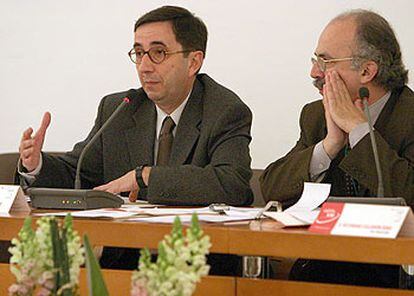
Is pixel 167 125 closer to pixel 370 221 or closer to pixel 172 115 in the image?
pixel 172 115

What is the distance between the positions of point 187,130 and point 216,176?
278mm

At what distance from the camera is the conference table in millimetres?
1626

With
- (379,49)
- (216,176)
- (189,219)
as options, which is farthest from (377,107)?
(189,219)

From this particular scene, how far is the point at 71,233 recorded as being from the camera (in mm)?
1102

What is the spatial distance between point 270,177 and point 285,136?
1.22 m

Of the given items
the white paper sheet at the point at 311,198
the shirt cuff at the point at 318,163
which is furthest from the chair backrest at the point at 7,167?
the white paper sheet at the point at 311,198

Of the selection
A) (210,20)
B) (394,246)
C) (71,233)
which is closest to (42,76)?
(210,20)

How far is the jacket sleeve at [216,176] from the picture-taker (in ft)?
8.75

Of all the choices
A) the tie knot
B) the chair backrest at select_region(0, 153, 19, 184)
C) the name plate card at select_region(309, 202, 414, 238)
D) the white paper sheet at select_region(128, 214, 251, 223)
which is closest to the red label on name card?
the name plate card at select_region(309, 202, 414, 238)

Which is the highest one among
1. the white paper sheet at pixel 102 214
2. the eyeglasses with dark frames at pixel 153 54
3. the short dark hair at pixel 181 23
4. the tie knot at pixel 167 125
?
the short dark hair at pixel 181 23

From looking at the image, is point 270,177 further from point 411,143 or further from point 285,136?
point 285,136

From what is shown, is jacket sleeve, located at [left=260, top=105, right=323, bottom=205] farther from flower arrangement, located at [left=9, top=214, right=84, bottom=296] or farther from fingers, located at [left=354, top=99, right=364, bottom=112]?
flower arrangement, located at [left=9, top=214, right=84, bottom=296]

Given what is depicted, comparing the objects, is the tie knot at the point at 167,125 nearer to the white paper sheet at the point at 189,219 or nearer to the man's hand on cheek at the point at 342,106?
the man's hand on cheek at the point at 342,106

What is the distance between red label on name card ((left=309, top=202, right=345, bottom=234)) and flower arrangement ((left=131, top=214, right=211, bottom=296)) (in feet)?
2.36
